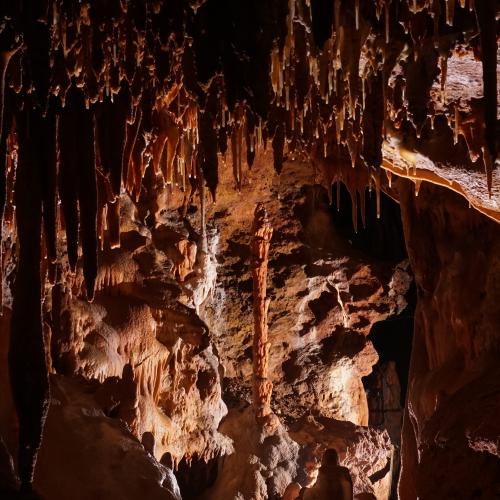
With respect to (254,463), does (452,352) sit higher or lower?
higher

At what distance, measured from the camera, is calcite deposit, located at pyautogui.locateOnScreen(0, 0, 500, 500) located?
394 cm

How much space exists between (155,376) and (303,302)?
4443 mm

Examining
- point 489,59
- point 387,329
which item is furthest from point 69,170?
point 387,329

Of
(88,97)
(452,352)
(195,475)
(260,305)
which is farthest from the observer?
(260,305)

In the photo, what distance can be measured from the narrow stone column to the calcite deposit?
34mm

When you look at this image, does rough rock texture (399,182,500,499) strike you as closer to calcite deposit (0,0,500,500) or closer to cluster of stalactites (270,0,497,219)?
calcite deposit (0,0,500,500)

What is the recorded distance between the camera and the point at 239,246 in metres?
12.6

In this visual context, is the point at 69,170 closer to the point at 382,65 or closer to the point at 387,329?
the point at 382,65

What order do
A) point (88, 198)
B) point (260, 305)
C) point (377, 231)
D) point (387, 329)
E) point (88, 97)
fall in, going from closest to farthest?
point (88, 198)
point (88, 97)
point (260, 305)
point (377, 231)
point (387, 329)

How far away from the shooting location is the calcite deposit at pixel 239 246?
3.94 m

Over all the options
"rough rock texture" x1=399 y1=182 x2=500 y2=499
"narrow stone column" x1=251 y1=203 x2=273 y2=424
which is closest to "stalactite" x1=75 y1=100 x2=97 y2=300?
"rough rock texture" x1=399 y1=182 x2=500 y2=499

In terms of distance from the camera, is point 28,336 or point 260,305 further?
point 260,305

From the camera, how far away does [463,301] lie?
6.18 metres

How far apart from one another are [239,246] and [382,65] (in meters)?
7.64
